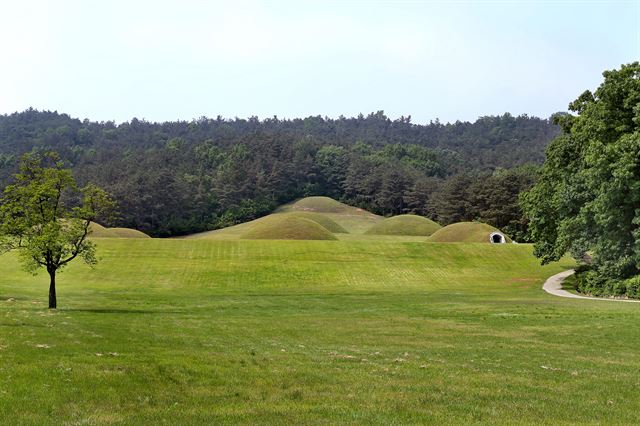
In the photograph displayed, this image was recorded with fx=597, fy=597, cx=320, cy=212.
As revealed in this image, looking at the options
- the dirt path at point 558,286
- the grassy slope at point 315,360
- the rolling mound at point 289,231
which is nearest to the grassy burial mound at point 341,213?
the rolling mound at point 289,231

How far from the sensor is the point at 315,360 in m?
18.4

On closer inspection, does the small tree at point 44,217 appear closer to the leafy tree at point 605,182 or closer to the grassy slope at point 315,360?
the grassy slope at point 315,360

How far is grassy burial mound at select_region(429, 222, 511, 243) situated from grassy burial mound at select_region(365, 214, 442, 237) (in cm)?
2751

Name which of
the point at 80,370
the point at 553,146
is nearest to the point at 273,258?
the point at 553,146

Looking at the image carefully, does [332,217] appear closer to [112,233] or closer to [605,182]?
[112,233]

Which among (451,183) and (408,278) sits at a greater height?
(451,183)

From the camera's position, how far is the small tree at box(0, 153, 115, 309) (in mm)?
36281

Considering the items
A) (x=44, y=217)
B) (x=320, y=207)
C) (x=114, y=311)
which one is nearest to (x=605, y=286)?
(x=114, y=311)

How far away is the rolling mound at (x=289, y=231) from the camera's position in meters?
114

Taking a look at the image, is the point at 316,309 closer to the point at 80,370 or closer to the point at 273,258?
the point at 80,370

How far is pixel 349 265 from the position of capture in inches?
2963

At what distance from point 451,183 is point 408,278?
10039cm

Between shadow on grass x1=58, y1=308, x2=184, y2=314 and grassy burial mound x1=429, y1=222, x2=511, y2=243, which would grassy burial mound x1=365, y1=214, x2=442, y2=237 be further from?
shadow on grass x1=58, y1=308, x2=184, y2=314

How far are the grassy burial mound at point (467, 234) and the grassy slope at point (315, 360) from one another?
58.2 meters
